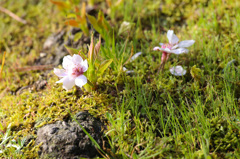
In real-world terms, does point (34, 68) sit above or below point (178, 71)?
above

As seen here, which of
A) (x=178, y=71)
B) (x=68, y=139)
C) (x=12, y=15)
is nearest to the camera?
(x=68, y=139)

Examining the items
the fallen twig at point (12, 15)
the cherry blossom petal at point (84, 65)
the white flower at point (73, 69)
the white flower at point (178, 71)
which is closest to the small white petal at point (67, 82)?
the white flower at point (73, 69)

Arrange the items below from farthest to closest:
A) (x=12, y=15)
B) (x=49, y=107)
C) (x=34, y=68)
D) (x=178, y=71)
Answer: (x=12, y=15) < (x=34, y=68) < (x=178, y=71) < (x=49, y=107)

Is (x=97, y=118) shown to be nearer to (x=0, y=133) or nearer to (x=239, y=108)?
(x=0, y=133)

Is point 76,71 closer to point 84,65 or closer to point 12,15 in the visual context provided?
point 84,65

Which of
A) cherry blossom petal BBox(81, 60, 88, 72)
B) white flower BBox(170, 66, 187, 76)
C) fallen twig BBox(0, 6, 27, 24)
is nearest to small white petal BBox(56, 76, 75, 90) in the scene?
cherry blossom petal BBox(81, 60, 88, 72)

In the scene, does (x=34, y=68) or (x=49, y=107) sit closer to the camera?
(x=49, y=107)

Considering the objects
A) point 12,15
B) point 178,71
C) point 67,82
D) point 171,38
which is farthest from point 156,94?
point 12,15
